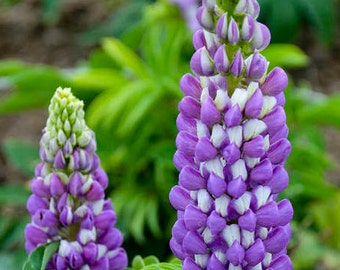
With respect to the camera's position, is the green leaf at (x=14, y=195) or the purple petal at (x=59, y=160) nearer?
the purple petal at (x=59, y=160)

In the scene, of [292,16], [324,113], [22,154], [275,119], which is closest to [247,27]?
[275,119]

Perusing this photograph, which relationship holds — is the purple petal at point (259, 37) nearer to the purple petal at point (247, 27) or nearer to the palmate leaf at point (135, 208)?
the purple petal at point (247, 27)

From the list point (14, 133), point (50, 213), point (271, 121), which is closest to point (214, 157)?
point (271, 121)

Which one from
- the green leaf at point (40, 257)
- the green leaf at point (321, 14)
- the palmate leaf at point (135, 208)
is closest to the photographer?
the green leaf at point (40, 257)

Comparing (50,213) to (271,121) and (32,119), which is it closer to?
(271,121)

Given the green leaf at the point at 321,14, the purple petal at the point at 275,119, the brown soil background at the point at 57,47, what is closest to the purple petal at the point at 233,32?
the purple petal at the point at 275,119

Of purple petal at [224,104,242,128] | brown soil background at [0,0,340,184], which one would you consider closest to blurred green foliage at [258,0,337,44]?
brown soil background at [0,0,340,184]
